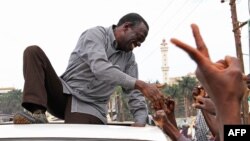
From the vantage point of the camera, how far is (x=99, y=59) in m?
3.41

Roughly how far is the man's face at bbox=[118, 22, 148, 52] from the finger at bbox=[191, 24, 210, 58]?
2.20m

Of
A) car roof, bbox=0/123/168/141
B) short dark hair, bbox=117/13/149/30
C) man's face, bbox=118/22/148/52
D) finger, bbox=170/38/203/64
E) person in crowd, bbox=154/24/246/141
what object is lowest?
car roof, bbox=0/123/168/141

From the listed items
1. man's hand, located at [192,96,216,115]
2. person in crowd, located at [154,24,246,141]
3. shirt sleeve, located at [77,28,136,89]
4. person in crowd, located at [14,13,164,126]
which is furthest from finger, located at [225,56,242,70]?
shirt sleeve, located at [77,28,136,89]

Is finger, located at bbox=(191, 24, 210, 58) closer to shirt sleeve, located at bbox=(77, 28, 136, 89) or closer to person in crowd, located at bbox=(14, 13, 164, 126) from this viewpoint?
person in crowd, located at bbox=(14, 13, 164, 126)

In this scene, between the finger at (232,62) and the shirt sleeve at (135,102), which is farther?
the shirt sleeve at (135,102)

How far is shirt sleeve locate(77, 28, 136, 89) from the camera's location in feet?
10.9

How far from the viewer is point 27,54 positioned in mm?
3301

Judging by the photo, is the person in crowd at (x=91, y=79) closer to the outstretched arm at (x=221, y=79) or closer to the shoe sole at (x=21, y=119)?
the shoe sole at (x=21, y=119)

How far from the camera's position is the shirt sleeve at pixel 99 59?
3312 millimetres

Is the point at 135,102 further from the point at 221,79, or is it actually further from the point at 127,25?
the point at 221,79

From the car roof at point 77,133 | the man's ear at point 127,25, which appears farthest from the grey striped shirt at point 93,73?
the car roof at point 77,133

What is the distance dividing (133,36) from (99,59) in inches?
15.7

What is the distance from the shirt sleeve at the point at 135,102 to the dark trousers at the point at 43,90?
14.1 inches

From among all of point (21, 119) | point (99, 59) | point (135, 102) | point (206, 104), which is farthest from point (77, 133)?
point (135, 102)
